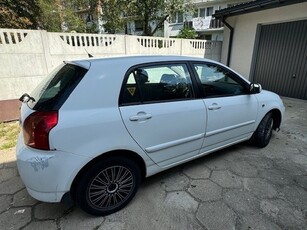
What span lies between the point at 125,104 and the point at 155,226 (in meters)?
1.15

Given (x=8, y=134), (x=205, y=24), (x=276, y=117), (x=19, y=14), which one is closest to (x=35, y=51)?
(x=8, y=134)

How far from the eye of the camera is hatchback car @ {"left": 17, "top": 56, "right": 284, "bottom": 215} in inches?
64.3

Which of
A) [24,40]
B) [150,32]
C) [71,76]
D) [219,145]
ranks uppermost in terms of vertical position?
[150,32]

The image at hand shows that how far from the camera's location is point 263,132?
10.7ft

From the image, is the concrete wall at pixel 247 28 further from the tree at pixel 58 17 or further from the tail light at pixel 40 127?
the tree at pixel 58 17

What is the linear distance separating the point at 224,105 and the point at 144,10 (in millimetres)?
12663

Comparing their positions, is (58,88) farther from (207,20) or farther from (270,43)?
(207,20)

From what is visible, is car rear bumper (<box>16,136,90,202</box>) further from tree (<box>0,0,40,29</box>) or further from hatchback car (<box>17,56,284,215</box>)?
tree (<box>0,0,40,29</box>)

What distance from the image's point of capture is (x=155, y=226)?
1.87 m

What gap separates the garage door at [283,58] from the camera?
20.7 ft

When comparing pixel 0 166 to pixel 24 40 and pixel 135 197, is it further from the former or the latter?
pixel 24 40

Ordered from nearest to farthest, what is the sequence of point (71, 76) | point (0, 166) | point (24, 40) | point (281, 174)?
point (71, 76)
point (281, 174)
point (0, 166)
point (24, 40)

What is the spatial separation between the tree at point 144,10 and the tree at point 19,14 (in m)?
4.61

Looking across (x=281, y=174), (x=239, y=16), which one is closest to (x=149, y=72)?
(x=281, y=174)
